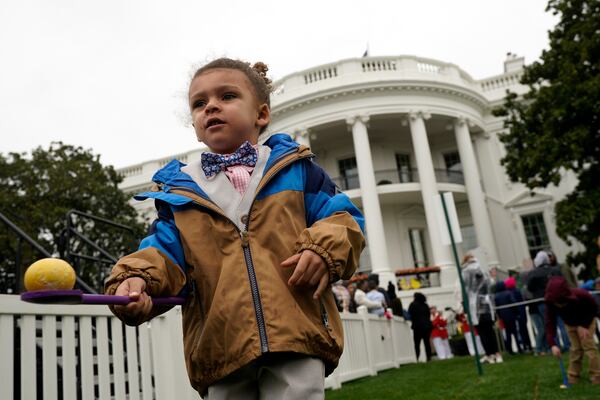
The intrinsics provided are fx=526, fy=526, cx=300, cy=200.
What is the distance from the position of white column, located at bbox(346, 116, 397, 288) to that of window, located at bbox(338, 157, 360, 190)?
3.07m

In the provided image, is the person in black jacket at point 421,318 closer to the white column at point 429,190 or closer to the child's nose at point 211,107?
the white column at point 429,190

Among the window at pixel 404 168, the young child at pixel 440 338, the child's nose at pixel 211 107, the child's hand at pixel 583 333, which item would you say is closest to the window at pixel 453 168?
the window at pixel 404 168

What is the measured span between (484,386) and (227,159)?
516 cm

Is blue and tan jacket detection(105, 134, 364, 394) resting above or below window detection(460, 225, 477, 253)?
below

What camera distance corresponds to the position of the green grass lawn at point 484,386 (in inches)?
202

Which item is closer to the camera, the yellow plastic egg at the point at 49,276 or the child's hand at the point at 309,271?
the yellow plastic egg at the point at 49,276

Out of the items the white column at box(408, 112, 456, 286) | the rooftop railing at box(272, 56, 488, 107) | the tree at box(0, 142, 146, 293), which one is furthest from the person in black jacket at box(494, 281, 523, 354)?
the rooftop railing at box(272, 56, 488, 107)

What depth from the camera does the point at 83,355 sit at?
3.06 metres

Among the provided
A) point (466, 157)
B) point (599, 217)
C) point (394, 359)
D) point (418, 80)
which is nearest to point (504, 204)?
point (466, 157)

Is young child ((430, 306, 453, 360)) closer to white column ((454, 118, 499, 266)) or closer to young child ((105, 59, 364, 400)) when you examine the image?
white column ((454, 118, 499, 266))

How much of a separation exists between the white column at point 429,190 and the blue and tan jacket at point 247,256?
2121cm

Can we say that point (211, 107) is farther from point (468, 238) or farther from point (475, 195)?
point (468, 238)

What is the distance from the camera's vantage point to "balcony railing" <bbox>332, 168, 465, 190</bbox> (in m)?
27.1

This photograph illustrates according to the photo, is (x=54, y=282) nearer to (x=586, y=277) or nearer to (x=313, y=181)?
(x=313, y=181)
